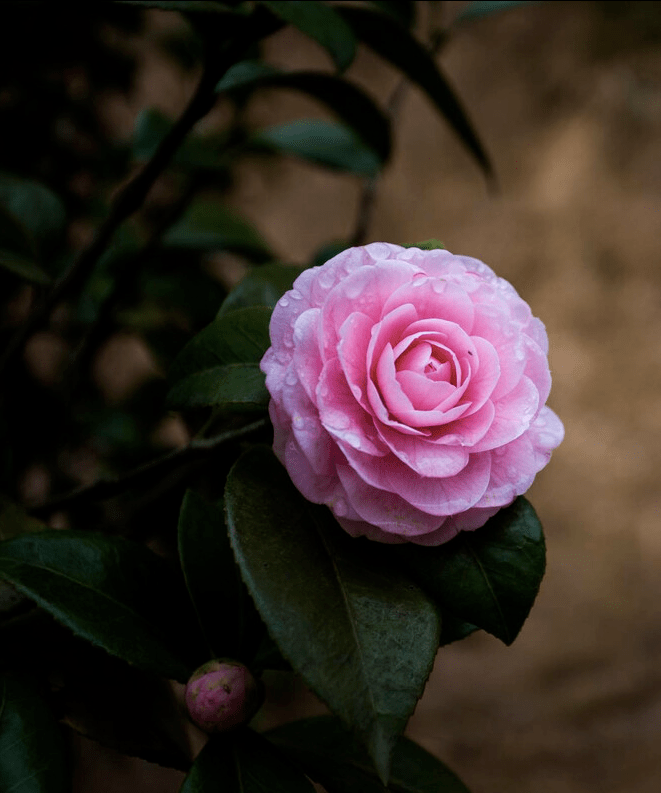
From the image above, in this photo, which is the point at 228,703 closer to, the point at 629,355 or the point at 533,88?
the point at 629,355

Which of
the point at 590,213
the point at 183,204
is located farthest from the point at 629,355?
the point at 183,204

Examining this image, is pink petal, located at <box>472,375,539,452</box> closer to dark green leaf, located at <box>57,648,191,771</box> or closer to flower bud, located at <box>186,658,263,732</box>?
flower bud, located at <box>186,658,263,732</box>

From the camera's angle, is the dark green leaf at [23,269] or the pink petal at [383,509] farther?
the dark green leaf at [23,269]

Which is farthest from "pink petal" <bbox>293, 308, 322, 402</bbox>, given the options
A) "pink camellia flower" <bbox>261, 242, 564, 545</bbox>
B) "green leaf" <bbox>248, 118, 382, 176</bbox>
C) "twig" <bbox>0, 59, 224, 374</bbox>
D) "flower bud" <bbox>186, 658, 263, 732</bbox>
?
"green leaf" <bbox>248, 118, 382, 176</bbox>

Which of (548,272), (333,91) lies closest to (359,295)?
(333,91)

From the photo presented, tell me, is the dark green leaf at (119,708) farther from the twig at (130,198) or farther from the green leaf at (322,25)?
the green leaf at (322,25)

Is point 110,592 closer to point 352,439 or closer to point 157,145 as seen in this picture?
point 352,439

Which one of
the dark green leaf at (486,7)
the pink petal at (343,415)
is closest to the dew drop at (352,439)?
the pink petal at (343,415)
